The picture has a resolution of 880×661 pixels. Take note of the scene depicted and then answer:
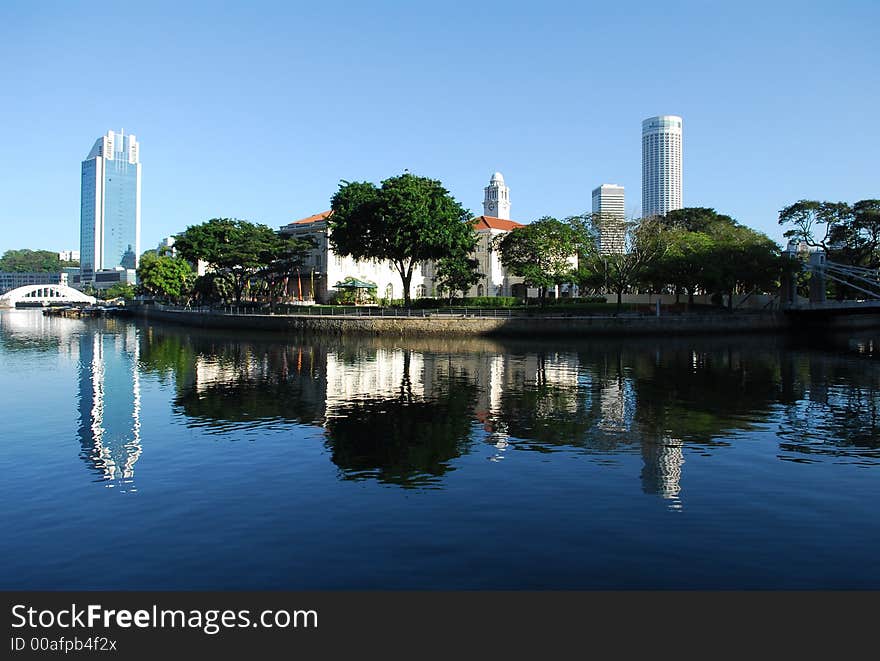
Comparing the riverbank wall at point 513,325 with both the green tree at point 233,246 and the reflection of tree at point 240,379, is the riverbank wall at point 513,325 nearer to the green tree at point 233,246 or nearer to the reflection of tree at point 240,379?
the reflection of tree at point 240,379

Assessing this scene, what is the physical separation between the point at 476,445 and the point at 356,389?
15.3 meters

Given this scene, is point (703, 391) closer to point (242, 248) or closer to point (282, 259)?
point (242, 248)

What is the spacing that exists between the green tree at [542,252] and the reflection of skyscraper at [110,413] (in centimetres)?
4478

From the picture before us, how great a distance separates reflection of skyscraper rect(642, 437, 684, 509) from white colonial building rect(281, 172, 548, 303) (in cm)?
7925

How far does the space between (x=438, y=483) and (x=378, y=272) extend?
90961mm

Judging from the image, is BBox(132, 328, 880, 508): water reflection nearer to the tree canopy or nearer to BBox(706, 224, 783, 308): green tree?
BBox(706, 224, 783, 308): green tree

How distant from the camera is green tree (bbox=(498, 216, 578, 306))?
275ft

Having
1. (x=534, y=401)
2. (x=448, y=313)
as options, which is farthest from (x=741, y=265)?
(x=534, y=401)

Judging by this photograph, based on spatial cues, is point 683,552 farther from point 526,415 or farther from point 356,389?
point 356,389

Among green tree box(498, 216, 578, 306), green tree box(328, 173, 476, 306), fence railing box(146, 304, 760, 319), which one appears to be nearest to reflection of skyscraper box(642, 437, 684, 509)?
fence railing box(146, 304, 760, 319)

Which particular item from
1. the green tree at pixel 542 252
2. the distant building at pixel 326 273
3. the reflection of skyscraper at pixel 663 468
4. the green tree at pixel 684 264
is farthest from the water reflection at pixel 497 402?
the distant building at pixel 326 273

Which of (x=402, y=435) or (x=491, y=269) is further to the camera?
(x=491, y=269)

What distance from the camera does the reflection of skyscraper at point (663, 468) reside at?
1809cm

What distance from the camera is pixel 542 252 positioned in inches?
3322
